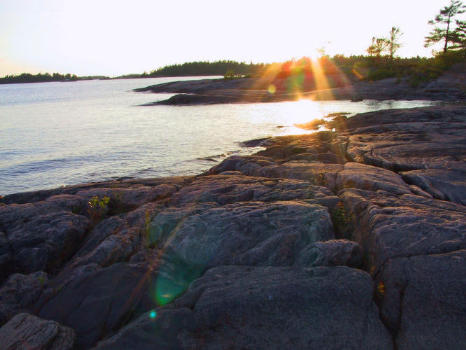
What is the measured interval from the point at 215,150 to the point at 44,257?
574 inches

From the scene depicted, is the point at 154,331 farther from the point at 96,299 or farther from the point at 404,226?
the point at 404,226

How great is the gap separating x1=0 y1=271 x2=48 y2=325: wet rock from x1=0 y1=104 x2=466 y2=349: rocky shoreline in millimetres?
19

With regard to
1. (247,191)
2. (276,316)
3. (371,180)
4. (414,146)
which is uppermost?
(414,146)

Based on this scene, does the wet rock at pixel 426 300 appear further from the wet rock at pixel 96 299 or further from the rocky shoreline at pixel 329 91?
the rocky shoreline at pixel 329 91

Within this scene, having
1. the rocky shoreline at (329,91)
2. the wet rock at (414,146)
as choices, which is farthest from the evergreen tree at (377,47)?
the wet rock at (414,146)

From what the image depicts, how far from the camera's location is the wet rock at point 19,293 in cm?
508

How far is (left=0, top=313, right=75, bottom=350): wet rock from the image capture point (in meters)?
4.03

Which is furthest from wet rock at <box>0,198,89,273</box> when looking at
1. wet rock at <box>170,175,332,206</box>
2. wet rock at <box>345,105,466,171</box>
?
wet rock at <box>345,105,466,171</box>

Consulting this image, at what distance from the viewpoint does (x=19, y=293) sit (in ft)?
17.5

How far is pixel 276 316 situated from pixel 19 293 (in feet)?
13.9

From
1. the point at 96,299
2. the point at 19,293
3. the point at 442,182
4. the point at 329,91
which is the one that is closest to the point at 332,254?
the point at 96,299

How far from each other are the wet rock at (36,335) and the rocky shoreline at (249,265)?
0.02 metres

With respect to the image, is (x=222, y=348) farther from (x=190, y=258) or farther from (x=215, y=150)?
(x=215, y=150)

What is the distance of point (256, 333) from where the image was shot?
12.5 ft
